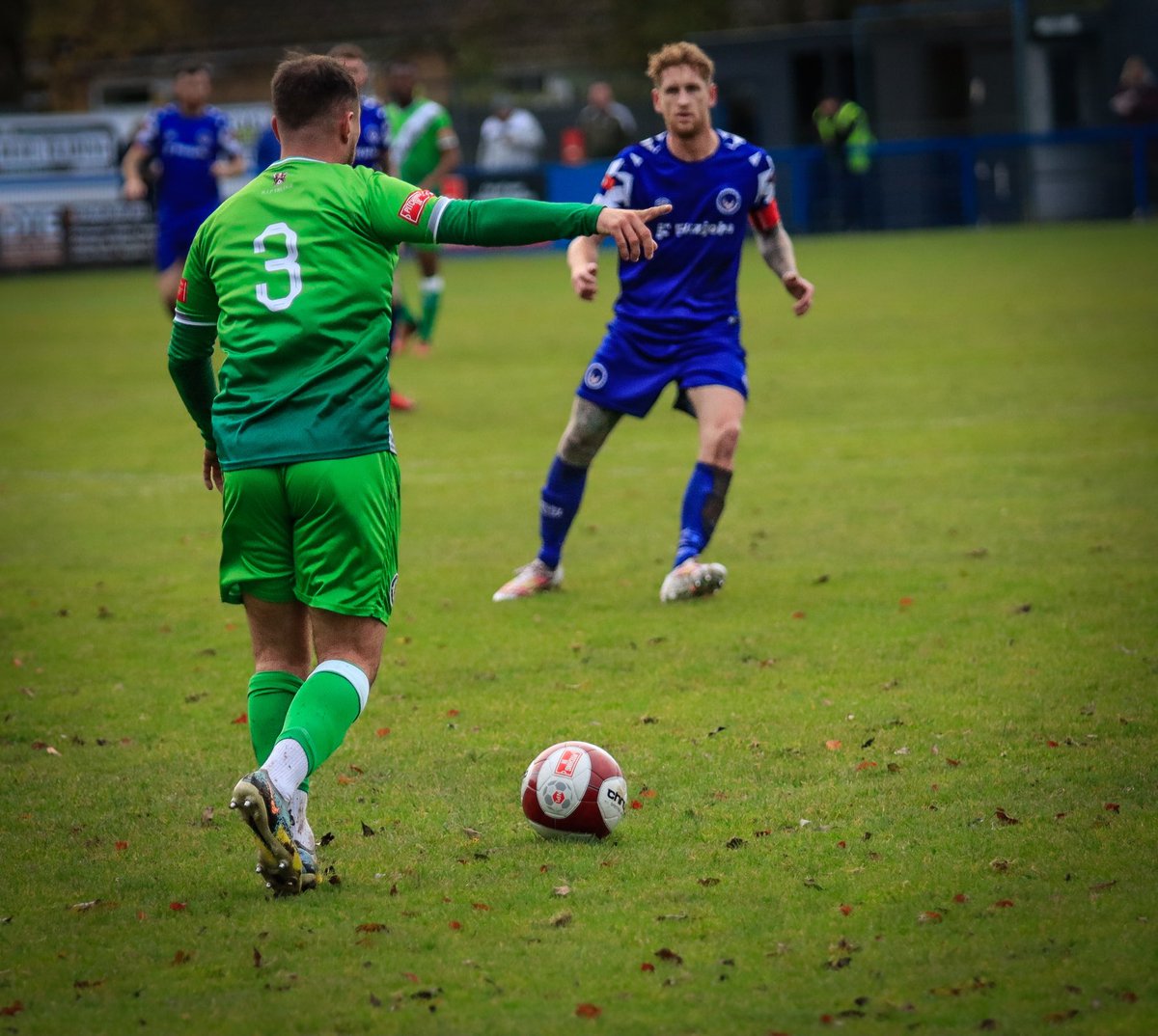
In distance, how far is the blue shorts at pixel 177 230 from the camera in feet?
53.0

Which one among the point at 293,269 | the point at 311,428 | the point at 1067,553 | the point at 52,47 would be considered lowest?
the point at 1067,553

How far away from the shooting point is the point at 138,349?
20.0 m

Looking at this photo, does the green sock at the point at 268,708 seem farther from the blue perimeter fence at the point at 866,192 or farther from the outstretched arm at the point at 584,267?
the blue perimeter fence at the point at 866,192

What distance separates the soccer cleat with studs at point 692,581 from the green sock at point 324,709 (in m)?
3.49

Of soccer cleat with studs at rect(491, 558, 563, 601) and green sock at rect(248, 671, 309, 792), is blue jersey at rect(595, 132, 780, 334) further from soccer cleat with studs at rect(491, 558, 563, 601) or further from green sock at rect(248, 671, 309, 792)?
green sock at rect(248, 671, 309, 792)

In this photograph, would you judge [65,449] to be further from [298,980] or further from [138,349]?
[298,980]

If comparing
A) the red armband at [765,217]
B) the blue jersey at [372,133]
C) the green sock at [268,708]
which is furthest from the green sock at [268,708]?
the blue jersey at [372,133]

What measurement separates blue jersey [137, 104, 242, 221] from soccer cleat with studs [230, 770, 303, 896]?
493 inches

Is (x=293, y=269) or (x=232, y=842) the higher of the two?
(x=293, y=269)

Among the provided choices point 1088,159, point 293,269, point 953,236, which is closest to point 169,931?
point 293,269

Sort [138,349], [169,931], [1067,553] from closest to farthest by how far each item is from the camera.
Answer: [169,931] < [1067,553] < [138,349]

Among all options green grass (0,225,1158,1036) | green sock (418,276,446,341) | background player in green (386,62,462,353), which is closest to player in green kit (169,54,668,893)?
green grass (0,225,1158,1036)

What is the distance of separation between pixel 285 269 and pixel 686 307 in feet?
12.9

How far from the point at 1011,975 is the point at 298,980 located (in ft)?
5.18
